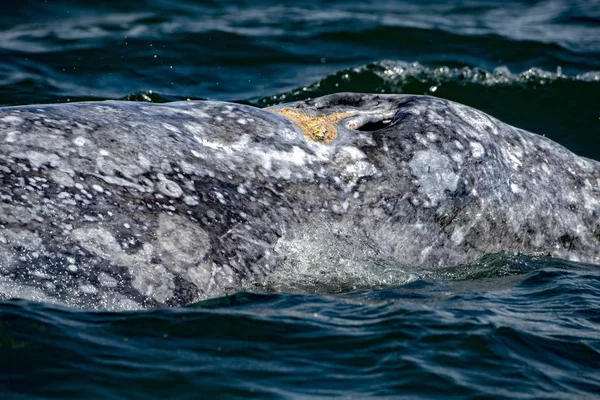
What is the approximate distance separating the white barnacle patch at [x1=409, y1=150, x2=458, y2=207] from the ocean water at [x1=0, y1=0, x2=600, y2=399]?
1.88 feet

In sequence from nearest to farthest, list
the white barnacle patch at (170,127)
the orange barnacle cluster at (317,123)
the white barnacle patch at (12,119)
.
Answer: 1. the white barnacle patch at (12,119)
2. the white barnacle patch at (170,127)
3. the orange barnacle cluster at (317,123)

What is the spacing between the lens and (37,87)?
11617mm

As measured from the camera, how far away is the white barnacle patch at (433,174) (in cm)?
692

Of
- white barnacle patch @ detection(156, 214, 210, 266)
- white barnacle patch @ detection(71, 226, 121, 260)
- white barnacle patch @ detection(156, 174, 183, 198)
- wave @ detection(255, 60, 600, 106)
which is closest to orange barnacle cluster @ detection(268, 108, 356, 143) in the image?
white barnacle patch @ detection(156, 174, 183, 198)

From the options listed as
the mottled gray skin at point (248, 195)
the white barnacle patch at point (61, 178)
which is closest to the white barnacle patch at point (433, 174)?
the mottled gray skin at point (248, 195)

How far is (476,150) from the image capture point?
7215 millimetres

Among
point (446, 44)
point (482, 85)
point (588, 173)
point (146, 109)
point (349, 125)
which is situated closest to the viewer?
point (146, 109)

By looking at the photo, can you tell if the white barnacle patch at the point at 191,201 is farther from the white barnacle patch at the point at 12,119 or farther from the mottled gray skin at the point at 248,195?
the white barnacle patch at the point at 12,119

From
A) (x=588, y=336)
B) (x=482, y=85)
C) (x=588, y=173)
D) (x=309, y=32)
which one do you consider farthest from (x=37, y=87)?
(x=588, y=336)

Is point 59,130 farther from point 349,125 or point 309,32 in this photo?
point 309,32

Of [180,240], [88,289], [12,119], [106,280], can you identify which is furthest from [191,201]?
[12,119]

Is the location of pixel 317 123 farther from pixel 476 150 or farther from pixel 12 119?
pixel 12 119

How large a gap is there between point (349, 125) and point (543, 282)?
1.83m

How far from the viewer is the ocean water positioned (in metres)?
4.96
